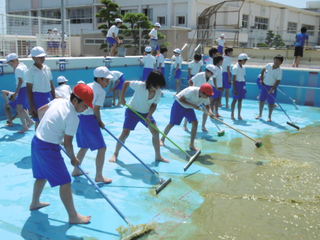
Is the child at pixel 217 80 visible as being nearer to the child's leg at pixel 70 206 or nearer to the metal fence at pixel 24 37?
the child's leg at pixel 70 206

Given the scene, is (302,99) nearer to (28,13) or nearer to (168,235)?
(168,235)

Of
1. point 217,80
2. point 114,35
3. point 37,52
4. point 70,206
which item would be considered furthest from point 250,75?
point 70,206

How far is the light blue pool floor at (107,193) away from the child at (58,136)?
0.52 m

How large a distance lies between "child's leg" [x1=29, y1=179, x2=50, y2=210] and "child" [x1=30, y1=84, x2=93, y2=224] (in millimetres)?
251

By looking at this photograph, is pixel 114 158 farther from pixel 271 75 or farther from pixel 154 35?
pixel 154 35

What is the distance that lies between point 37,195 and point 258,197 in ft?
9.90

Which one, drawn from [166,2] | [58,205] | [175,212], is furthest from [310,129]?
[166,2]

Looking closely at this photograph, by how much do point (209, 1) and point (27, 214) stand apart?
31.9m

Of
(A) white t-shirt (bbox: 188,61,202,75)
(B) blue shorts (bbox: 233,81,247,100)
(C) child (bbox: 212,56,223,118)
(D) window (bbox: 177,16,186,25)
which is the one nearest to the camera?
(C) child (bbox: 212,56,223,118)

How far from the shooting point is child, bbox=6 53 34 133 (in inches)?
275

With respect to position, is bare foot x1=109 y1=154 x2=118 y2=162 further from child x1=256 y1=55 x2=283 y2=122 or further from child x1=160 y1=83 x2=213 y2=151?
child x1=256 y1=55 x2=283 y2=122

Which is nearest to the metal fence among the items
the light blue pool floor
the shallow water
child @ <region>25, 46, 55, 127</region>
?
the light blue pool floor

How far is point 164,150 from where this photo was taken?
6.87m

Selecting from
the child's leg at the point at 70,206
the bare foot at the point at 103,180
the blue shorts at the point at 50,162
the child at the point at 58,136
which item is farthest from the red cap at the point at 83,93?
the bare foot at the point at 103,180
